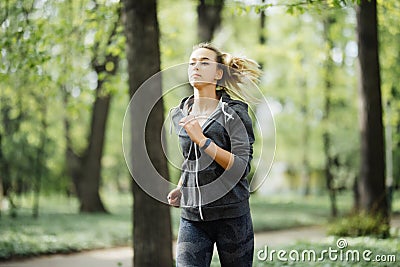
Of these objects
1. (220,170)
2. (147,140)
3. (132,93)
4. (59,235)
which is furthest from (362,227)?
(220,170)

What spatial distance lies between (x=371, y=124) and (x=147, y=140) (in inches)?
243

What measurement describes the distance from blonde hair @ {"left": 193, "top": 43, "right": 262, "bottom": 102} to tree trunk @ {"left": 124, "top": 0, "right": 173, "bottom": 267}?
9.26ft

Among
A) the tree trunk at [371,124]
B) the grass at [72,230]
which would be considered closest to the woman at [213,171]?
the grass at [72,230]

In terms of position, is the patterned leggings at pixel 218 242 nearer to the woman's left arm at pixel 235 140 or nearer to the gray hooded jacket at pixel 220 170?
the gray hooded jacket at pixel 220 170

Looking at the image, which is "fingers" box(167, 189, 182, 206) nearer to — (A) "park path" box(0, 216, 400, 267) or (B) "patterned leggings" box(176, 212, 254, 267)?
(B) "patterned leggings" box(176, 212, 254, 267)

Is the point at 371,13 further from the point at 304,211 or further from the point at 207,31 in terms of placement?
the point at 304,211

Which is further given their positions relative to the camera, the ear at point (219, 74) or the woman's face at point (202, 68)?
the ear at point (219, 74)

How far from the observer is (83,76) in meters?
11.8

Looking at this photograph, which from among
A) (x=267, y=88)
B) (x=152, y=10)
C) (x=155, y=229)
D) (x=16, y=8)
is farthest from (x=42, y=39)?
(x=267, y=88)

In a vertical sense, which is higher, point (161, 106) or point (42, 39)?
point (42, 39)

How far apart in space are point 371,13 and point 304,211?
13.2 m

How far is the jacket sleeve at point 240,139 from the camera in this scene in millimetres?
3643

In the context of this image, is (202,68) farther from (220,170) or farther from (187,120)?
(220,170)

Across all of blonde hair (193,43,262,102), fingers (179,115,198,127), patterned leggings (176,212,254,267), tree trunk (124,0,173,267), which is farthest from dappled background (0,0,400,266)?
fingers (179,115,198,127)
